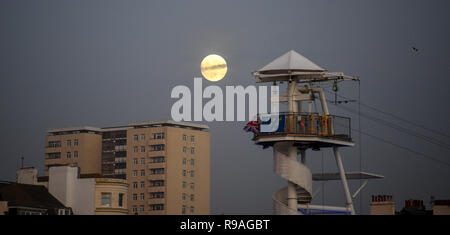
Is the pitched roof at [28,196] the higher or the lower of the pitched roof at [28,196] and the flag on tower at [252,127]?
the lower

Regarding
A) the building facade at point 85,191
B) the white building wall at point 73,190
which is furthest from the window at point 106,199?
the white building wall at point 73,190

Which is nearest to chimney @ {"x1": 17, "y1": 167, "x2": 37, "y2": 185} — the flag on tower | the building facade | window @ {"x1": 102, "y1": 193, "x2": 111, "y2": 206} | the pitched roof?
the building facade

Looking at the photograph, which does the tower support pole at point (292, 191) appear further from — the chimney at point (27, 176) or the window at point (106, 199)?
the chimney at point (27, 176)

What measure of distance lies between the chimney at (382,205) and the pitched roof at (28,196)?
44.0 meters

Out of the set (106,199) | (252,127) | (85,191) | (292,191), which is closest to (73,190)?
(85,191)

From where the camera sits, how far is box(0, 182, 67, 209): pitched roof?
10938 centimetres

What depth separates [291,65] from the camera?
270 ft

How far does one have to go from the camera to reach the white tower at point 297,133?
3221 inches

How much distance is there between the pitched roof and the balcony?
3795 centimetres

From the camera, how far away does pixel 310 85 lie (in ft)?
278

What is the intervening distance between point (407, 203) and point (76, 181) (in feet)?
157
